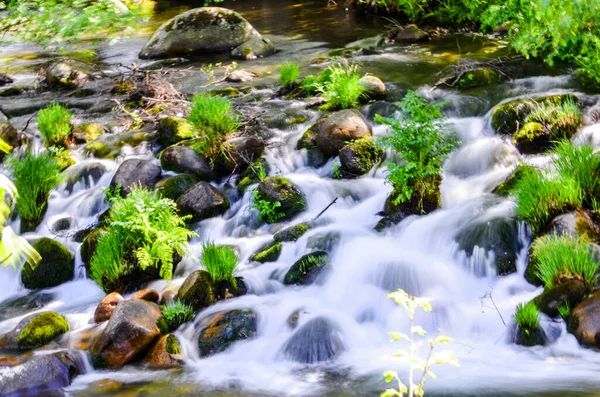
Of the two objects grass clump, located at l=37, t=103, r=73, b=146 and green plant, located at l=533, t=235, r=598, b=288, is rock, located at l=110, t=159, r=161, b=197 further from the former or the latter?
green plant, located at l=533, t=235, r=598, b=288

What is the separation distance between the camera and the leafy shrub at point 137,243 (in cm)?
657

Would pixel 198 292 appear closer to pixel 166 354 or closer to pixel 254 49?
pixel 166 354

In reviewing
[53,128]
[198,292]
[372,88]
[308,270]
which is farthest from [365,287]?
[53,128]

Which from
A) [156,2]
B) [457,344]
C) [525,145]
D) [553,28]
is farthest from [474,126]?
[156,2]

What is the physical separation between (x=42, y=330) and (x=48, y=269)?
4.40 ft

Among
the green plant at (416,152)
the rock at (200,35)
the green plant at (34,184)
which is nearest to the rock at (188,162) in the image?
the green plant at (34,184)

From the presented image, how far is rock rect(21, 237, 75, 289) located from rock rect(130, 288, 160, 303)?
142 cm

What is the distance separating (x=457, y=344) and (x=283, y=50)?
10.0 meters

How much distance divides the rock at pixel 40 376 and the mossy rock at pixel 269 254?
2.20 m

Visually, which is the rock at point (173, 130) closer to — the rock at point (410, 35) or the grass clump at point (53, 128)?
the grass clump at point (53, 128)

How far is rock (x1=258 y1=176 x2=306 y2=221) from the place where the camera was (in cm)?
741

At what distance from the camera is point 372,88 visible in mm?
9711

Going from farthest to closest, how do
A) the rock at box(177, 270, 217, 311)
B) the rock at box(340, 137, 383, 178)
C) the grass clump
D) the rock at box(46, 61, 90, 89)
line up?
the rock at box(46, 61, 90, 89) < the grass clump < the rock at box(340, 137, 383, 178) < the rock at box(177, 270, 217, 311)

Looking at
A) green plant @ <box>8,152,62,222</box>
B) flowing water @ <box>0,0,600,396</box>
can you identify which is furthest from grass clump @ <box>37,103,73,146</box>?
green plant @ <box>8,152,62,222</box>
